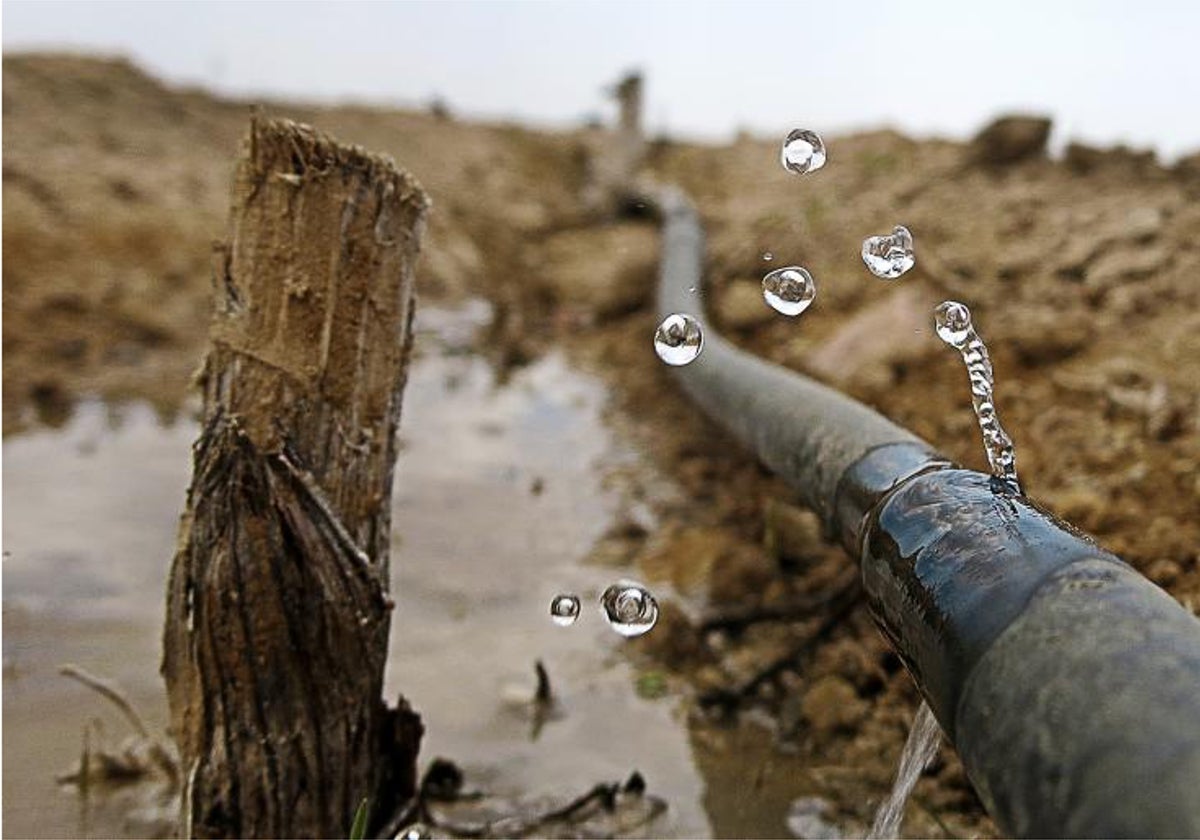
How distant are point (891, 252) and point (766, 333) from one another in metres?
3.59

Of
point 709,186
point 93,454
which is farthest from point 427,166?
point 93,454

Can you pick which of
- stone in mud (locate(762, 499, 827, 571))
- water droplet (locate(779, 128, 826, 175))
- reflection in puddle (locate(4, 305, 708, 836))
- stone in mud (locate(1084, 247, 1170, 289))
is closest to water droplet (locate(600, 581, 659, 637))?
reflection in puddle (locate(4, 305, 708, 836))

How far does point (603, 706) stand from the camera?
262 cm

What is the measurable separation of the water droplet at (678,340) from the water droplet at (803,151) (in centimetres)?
42

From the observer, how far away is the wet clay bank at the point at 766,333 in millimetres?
2506

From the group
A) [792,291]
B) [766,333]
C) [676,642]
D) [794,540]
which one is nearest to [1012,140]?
[766,333]

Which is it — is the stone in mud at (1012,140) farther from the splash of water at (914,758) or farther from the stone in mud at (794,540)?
the splash of water at (914,758)

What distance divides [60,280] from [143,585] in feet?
14.7

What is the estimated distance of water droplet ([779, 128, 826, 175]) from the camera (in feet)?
6.76

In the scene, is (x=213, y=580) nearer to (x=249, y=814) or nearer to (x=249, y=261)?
(x=249, y=814)

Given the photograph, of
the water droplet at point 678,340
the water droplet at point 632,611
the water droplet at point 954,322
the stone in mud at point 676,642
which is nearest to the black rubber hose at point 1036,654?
the water droplet at point 954,322

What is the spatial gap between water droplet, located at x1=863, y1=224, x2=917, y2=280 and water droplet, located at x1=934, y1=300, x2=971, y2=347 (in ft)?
0.42

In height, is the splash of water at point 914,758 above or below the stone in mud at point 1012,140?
below

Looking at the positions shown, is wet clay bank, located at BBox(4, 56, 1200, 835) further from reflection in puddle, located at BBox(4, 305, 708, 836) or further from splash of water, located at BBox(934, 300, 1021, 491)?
splash of water, located at BBox(934, 300, 1021, 491)
